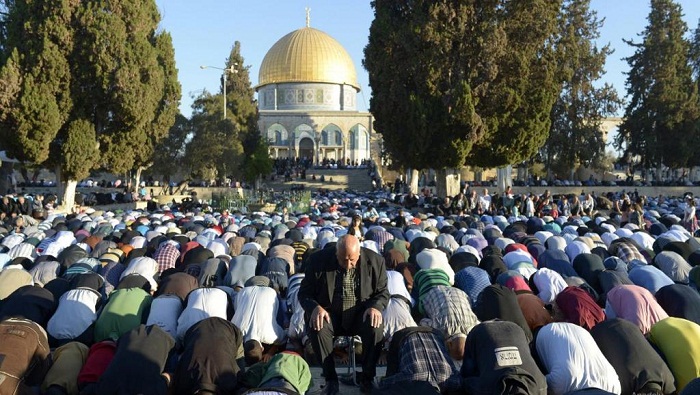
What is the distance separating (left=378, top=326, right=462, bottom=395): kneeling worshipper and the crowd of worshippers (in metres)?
0.01

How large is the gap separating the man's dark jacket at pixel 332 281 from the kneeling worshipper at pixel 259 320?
3.92 feet

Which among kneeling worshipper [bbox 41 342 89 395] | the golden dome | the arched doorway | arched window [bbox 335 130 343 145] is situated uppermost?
the golden dome

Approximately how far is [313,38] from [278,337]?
57.5 meters

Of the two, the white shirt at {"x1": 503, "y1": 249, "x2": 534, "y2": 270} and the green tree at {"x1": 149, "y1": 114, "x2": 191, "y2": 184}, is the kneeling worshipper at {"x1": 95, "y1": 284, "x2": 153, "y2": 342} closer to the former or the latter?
the white shirt at {"x1": 503, "y1": 249, "x2": 534, "y2": 270}

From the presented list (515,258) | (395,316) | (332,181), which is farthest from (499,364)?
(332,181)

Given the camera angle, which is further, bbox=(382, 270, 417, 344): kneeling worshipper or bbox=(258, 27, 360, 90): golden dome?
bbox=(258, 27, 360, 90): golden dome

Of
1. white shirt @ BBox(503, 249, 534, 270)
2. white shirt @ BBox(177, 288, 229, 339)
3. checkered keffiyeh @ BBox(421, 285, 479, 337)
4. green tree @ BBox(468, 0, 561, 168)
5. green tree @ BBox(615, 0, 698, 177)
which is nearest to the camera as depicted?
checkered keffiyeh @ BBox(421, 285, 479, 337)

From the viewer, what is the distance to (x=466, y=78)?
21562mm

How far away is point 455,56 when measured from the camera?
850 inches

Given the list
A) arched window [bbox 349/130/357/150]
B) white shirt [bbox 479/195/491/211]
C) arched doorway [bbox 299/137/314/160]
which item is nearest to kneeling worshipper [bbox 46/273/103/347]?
white shirt [bbox 479/195/491/211]

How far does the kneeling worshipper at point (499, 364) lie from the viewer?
4.07m

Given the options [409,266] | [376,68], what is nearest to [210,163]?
[376,68]

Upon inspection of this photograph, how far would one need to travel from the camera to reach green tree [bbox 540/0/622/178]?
29.8m

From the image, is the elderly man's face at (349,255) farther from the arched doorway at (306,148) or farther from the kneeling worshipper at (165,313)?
the arched doorway at (306,148)
